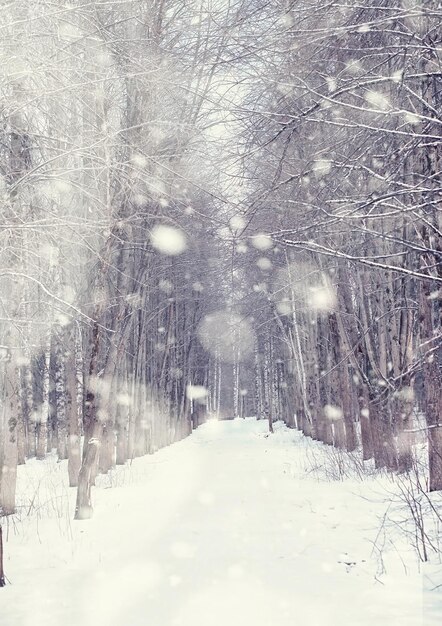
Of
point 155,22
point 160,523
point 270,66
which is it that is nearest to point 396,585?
point 160,523

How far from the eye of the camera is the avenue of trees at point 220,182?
4.52m

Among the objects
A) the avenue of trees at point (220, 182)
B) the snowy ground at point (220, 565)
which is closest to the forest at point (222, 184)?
the avenue of trees at point (220, 182)

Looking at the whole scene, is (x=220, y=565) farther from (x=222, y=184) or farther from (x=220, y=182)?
(x=222, y=184)

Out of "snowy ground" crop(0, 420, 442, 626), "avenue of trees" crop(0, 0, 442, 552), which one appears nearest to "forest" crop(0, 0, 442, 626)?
"avenue of trees" crop(0, 0, 442, 552)

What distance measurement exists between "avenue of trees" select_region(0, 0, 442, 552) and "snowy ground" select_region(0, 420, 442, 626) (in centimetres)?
140

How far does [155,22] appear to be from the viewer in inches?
342

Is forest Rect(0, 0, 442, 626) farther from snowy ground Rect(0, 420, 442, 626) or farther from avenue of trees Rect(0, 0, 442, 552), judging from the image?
snowy ground Rect(0, 420, 442, 626)

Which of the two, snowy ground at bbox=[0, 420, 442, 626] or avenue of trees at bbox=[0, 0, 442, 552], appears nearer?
snowy ground at bbox=[0, 420, 442, 626]

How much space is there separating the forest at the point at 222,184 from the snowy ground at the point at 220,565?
2.44ft

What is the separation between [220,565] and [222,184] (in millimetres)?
4317

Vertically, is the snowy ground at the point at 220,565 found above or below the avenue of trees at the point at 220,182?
below

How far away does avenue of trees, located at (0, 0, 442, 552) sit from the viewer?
452cm

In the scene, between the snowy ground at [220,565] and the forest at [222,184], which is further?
the forest at [222,184]

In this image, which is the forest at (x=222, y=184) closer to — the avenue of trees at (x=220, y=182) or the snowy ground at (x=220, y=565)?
the avenue of trees at (x=220, y=182)
